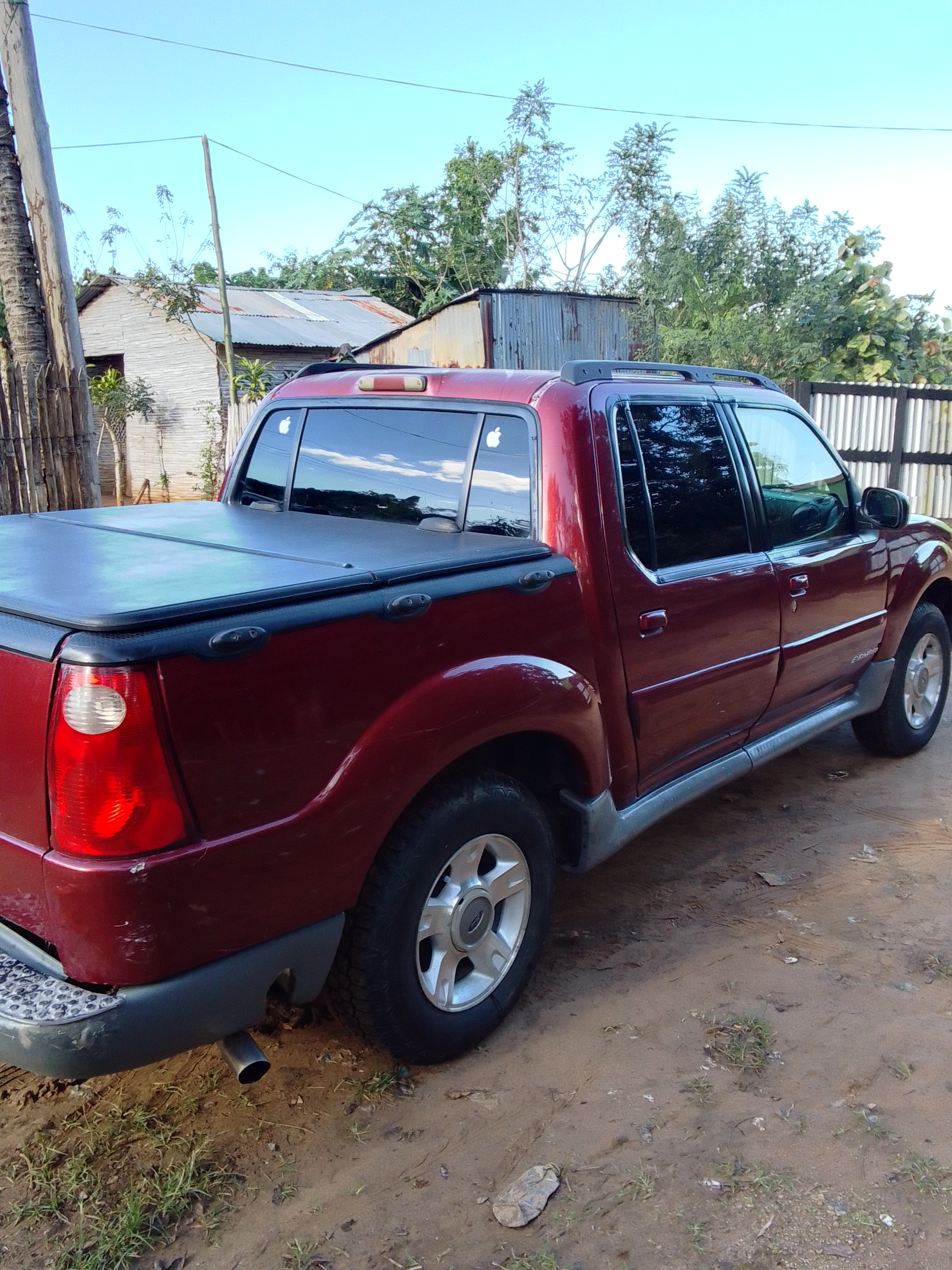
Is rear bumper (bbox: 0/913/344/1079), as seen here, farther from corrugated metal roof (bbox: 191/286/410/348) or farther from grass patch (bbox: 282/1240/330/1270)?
corrugated metal roof (bbox: 191/286/410/348)

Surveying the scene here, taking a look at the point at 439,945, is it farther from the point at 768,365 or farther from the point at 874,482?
the point at 768,365

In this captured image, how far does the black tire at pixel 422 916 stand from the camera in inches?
96.7

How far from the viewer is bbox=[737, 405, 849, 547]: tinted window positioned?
390 centimetres

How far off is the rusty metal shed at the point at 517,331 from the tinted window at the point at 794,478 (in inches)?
303

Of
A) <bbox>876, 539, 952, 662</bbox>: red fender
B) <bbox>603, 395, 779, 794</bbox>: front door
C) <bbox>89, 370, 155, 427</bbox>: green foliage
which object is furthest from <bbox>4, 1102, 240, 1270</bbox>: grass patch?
<bbox>89, 370, 155, 427</bbox>: green foliage

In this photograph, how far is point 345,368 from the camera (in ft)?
12.9

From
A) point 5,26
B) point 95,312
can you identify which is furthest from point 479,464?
point 95,312

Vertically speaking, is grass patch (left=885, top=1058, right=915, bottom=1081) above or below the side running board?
below

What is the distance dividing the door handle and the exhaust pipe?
1.69 m

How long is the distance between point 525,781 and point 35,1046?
1.59 m

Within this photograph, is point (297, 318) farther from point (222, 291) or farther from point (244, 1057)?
point (244, 1057)

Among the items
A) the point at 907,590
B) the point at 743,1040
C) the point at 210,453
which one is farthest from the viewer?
the point at 210,453

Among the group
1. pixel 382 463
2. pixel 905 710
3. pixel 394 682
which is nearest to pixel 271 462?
pixel 382 463

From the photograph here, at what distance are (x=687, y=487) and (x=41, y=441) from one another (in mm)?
4579
